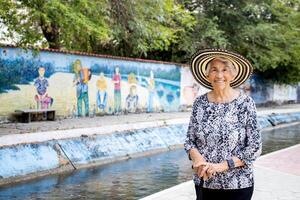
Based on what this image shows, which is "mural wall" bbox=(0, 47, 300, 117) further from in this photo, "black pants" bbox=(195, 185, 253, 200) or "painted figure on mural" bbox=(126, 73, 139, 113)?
"black pants" bbox=(195, 185, 253, 200)

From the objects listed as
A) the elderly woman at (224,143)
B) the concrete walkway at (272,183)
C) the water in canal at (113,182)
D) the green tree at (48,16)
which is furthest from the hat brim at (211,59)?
the green tree at (48,16)

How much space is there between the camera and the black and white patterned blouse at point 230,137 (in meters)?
3.63

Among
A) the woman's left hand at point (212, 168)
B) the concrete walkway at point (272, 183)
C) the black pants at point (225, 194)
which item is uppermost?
the woman's left hand at point (212, 168)

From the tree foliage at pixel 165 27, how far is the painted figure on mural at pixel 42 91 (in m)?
1.12

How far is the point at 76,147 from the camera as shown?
37.6ft

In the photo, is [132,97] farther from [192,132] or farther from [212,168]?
[212,168]

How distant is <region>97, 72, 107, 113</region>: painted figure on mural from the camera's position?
62.5 ft

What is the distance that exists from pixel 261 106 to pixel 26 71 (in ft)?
71.5

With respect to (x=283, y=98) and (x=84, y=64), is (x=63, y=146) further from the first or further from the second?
(x=283, y=98)

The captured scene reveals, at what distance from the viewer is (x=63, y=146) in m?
11.2

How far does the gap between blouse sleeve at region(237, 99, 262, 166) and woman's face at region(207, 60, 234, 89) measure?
0.28 meters

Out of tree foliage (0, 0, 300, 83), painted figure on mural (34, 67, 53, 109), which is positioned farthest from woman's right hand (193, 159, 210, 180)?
painted figure on mural (34, 67, 53, 109)

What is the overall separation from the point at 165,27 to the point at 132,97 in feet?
10.8

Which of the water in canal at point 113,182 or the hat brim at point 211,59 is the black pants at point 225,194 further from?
the water in canal at point 113,182
